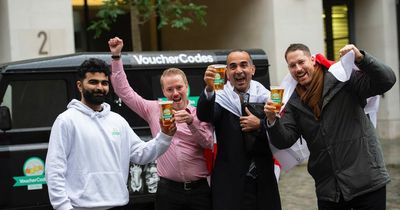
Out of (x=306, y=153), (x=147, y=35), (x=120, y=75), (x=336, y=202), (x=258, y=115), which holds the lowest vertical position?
(x=336, y=202)

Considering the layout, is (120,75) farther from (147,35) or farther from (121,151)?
(147,35)

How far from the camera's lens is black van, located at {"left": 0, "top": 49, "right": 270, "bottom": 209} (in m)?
6.68

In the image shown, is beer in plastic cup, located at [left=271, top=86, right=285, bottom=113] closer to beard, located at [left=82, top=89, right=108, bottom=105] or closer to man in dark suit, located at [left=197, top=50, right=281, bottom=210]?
man in dark suit, located at [left=197, top=50, right=281, bottom=210]

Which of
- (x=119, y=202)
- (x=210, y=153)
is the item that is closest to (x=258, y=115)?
(x=210, y=153)

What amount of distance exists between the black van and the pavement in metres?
2.31

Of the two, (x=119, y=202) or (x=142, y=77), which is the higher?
(x=142, y=77)

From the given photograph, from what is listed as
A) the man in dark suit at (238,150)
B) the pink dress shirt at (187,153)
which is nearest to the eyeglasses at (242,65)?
the man in dark suit at (238,150)

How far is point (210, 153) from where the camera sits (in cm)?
443

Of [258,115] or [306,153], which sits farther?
[306,153]

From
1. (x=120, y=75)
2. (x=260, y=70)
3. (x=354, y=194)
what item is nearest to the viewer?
(x=354, y=194)

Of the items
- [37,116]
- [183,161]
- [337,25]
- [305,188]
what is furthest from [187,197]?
[337,25]

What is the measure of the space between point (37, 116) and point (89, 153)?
349 cm

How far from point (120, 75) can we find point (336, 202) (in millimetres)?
1976

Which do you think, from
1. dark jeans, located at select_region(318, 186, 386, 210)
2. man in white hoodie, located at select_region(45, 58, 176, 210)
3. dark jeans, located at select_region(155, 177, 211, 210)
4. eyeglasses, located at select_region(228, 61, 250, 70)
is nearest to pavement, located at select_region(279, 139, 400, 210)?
dark jeans, located at select_region(318, 186, 386, 210)
